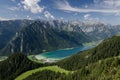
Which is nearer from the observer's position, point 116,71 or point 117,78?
point 117,78

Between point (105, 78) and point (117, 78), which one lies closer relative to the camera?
point (117, 78)
